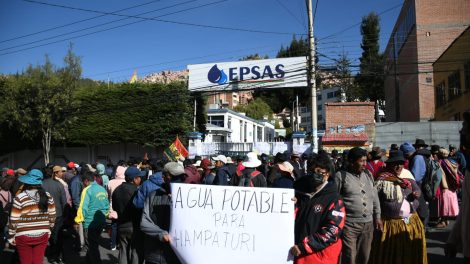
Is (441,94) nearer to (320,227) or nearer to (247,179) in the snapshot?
(247,179)

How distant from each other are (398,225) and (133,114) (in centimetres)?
2341

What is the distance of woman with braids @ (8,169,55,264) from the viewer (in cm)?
525

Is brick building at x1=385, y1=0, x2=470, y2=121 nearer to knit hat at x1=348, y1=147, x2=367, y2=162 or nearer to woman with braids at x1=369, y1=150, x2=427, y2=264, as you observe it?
woman with braids at x1=369, y1=150, x2=427, y2=264

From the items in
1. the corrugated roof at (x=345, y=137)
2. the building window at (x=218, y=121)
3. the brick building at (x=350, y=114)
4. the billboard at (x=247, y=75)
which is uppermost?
the billboard at (x=247, y=75)

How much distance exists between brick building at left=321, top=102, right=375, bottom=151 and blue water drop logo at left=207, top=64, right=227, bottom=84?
28.4 ft

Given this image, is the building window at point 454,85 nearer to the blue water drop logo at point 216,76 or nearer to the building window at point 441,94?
the building window at point 441,94

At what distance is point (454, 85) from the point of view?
2598cm

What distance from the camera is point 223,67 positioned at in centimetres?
2709

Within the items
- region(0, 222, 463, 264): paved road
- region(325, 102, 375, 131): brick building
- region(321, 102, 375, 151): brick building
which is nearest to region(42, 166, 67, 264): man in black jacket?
region(0, 222, 463, 264): paved road

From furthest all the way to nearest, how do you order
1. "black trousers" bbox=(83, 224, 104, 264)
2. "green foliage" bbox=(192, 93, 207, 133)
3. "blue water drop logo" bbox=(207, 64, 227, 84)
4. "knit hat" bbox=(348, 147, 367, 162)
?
"green foliage" bbox=(192, 93, 207, 133)
"blue water drop logo" bbox=(207, 64, 227, 84)
"black trousers" bbox=(83, 224, 104, 264)
"knit hat" bbox=(348, 147, 367, 162)

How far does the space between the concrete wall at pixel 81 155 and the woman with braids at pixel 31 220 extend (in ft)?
68.9

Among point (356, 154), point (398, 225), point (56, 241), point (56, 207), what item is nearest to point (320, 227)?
point (356, 154)

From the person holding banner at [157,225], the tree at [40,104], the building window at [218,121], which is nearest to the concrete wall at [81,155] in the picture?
the tree at [40,104]

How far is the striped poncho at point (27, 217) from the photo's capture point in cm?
523
